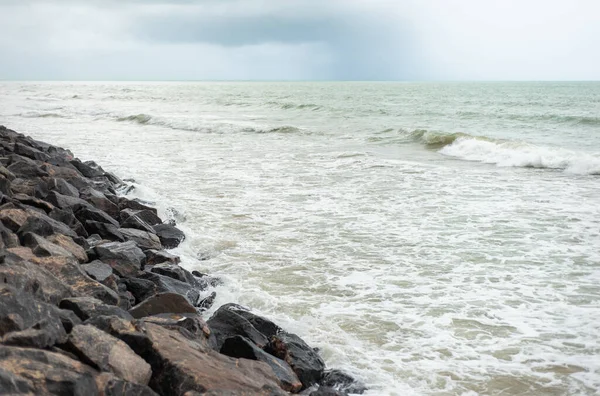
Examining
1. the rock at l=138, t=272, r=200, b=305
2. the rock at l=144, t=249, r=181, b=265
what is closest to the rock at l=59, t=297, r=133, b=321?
the rock at l=138, t=272, r=200, b=305

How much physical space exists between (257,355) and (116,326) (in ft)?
3.73

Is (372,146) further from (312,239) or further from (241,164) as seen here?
(312,239)

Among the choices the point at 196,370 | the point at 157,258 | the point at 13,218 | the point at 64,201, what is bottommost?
the point at 157,258

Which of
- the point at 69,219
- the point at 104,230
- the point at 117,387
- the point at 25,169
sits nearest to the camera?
the point at 117,387

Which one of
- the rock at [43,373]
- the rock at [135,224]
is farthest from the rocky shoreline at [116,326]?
the rock at [135,224]

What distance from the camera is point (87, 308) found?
3979 mm

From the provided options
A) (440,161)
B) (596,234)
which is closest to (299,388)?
(596,234)

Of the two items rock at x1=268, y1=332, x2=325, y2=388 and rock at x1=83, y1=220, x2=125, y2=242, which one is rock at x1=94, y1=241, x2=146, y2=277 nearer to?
rock at x1=83, y1=220, x2=125, y2=242

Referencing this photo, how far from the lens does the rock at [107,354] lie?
10.6ft

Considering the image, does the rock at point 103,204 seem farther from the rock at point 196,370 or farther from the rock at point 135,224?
the rock at point 196,370

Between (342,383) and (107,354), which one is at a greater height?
(107,354)

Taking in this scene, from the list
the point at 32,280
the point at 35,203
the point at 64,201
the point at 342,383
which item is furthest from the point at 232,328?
the point at 64,201

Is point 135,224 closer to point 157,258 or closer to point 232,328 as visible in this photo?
point 157,258

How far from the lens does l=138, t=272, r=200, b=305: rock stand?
560 cm
